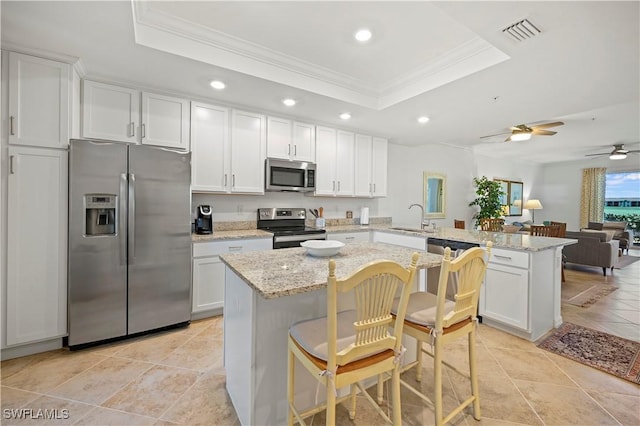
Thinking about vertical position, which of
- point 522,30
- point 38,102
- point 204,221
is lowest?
point 204,221

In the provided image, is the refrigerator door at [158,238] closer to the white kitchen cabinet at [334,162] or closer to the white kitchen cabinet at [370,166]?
the white kitchen cabinet at [334,162]

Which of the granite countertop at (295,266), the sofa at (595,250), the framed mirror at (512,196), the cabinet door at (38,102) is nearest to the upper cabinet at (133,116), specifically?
the cabinet door at (38,102)

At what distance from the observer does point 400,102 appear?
3135 mm

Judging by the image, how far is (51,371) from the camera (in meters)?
2.04

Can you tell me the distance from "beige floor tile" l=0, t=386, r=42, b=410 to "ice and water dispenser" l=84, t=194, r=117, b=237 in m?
1.10

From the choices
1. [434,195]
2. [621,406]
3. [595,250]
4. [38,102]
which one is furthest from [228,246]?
[595,250]

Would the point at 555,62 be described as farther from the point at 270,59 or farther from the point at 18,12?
the point at 18,12

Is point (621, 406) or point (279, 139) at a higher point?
point (279, 139)

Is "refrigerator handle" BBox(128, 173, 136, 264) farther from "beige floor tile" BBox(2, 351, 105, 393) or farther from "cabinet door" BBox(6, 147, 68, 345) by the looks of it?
"beige floor tile" BBox(2, 351, 105, 393)

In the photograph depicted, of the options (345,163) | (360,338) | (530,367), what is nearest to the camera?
(360,338)

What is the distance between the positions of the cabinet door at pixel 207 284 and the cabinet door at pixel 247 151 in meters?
0.93

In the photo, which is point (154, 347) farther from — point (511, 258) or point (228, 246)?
point (511, 258)

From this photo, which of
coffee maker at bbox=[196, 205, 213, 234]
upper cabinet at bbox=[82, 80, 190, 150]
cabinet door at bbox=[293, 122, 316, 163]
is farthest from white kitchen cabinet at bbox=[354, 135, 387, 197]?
upper cabinet at bbox=[82, 80, 190, 150]

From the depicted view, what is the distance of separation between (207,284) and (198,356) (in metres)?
0.82
